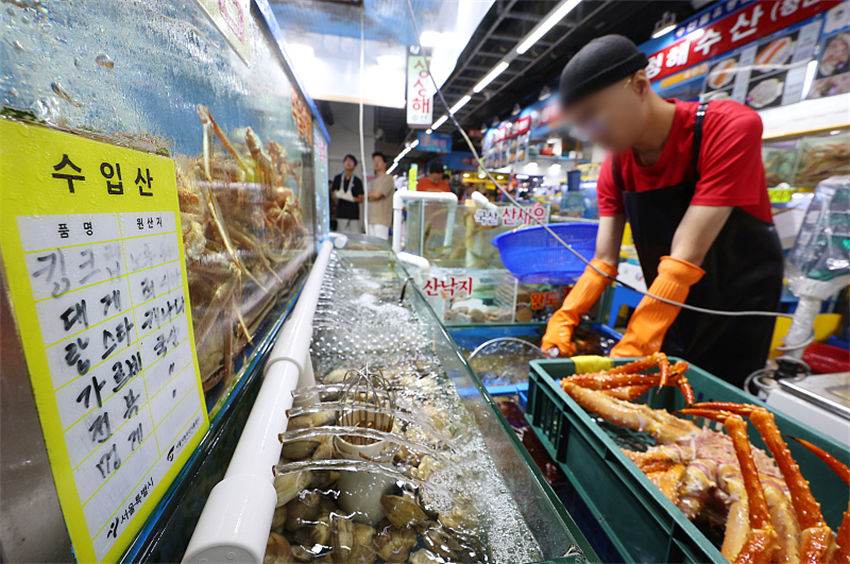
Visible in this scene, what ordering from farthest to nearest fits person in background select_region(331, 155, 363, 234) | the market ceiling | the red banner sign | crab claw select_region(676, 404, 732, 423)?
the market ceiling, person in background select_region(331, 155, 363, 234), the red banner sign, crab claw select_region(676, 404, 732, 423)

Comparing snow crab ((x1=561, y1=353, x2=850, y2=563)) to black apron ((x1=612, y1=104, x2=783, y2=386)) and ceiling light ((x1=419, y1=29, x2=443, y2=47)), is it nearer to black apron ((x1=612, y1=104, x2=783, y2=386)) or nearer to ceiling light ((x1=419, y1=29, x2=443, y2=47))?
black apron ((x1=612, y1=104, x2=783, y2=386))

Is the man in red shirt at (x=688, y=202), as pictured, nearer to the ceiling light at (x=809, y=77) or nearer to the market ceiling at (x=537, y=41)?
the market ceiling at (x=537, y=41)

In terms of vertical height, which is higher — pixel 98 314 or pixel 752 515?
pixel 98 314

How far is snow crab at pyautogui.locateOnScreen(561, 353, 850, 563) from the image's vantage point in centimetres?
76

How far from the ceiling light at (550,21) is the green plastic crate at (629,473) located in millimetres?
5840

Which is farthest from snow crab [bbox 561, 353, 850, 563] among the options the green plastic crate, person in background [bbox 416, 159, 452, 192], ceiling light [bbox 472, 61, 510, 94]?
ceiling light [bbox 472, 61, 510, 94]

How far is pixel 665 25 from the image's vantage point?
5285mm

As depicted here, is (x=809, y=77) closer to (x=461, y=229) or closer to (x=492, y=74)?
(x=461, y=229)

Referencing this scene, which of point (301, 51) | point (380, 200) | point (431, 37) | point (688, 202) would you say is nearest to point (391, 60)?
point (301, 51)

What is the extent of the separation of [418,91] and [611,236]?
271cm

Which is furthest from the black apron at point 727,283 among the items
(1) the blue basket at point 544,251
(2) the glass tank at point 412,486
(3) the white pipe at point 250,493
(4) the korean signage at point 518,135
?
(4) the korean signage at point 518,135

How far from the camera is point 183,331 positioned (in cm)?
42

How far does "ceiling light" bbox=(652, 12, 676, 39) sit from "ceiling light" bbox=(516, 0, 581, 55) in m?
1.51

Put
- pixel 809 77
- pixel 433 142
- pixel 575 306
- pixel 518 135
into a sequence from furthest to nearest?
1. pixel 433 142
2. pixel 518 135
3. pixel 809 77
4. pixel 575 306
